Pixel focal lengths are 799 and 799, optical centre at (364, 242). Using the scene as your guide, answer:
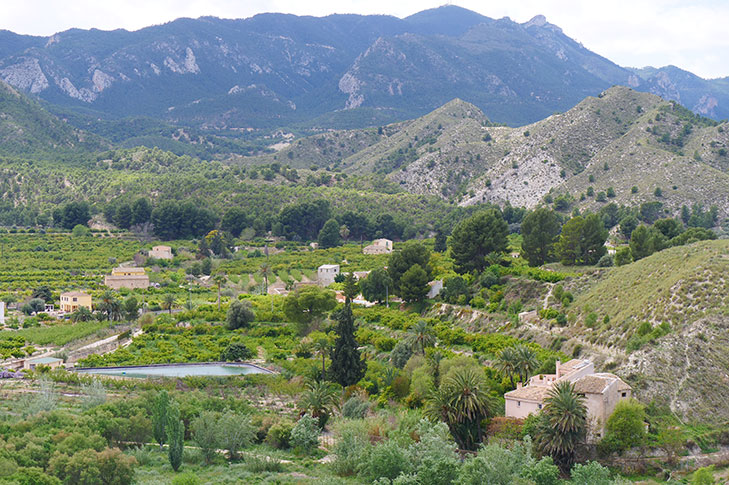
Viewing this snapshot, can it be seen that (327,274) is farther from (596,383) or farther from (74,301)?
(596,383)

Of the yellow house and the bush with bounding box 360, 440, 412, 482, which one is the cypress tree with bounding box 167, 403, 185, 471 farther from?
the yellow house

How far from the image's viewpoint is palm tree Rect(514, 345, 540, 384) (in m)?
43.8

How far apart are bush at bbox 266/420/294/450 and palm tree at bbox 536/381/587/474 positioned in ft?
43.4

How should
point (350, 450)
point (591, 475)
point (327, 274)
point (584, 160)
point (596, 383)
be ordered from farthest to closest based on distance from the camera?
point (584, 160) → point (327, 274) → point (596, 383) → point (350, 450) → point (591, 475)

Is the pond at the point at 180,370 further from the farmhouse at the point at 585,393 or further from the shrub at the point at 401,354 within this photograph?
the farmhouse at the point at 585,393

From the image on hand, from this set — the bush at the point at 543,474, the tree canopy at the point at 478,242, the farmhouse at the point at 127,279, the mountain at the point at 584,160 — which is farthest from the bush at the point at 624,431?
the mountain at the point at 584,160

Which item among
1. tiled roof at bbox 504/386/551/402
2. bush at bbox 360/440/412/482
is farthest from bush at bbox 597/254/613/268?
bush at bbox 360/440/412/482

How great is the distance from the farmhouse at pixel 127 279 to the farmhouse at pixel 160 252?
14439 mm

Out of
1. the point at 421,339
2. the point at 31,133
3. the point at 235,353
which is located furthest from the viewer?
the point at 31,133

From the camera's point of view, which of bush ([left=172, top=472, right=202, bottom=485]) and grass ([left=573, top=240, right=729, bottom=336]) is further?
grass ([left=573, top=240, right=729, bottom=336])

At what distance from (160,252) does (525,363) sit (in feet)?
241

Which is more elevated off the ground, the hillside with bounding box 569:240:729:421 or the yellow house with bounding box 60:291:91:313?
the hillside with bounding box 569:240:729:421

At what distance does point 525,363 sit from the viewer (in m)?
44.0

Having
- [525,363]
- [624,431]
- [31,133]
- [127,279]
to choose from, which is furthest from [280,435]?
[31,133]
